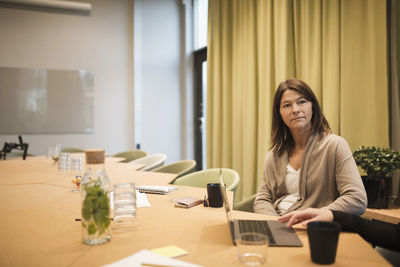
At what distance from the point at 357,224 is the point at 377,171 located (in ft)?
4.02

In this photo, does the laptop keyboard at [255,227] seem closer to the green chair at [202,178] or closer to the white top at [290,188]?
the white top at [290,188]

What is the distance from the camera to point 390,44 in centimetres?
249

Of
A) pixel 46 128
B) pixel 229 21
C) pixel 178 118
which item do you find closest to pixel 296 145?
pixel 229 21

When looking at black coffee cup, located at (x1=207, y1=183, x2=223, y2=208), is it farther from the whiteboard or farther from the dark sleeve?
the whiteboard

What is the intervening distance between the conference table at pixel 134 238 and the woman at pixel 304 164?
43cm

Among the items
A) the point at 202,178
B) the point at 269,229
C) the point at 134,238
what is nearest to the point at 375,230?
the point at 269,229

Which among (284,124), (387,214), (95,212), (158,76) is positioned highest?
(158,76)

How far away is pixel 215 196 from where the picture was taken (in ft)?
5.27

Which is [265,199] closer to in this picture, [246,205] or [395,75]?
[246,205]

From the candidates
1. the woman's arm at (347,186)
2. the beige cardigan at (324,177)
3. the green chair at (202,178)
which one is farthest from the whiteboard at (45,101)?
the woman's arm at (347,186)

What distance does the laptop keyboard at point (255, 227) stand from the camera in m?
1.17

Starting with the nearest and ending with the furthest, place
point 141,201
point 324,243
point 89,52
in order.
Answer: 1. point 324,243
2. point 141,201
3. point 89,52

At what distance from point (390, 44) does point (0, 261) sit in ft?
8.88

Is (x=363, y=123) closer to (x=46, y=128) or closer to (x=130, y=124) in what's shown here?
(x=130, y=124)
